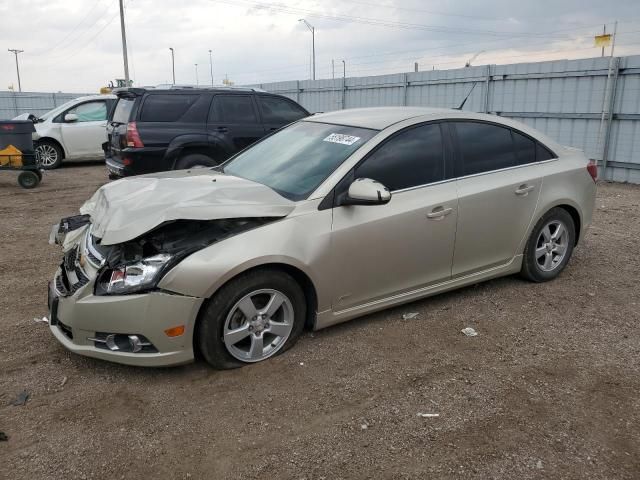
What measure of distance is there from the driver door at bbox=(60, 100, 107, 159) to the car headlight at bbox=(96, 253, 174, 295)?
1149cm

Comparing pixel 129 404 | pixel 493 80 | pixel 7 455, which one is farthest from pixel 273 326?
pixel 493 80

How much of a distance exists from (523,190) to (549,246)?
0.73 metres

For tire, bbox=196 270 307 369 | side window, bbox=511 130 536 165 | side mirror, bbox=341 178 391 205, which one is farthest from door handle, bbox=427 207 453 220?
tire, bbox=196 270 307 369

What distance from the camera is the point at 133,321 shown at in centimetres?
321

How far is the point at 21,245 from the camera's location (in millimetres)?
6633

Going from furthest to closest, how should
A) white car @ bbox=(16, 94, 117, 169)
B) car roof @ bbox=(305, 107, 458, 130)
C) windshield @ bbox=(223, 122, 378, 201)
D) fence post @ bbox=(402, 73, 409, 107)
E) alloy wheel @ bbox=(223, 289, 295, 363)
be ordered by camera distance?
fence post @ bbox=(402, 73, 409, 107) < white car @ bbox=(16, 94, 117, 169) < car roof @ bbox=(305, 107, 458, 130) < windshield @ bbox=(223, 122, 378, 201) < alloy wheel @ bbox=(223, 289, 295, 363)

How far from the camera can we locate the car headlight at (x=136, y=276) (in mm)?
3221

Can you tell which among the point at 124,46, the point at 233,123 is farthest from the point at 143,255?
the point at 124,46

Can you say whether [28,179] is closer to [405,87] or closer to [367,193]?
[367,193]

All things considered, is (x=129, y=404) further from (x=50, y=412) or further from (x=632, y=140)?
(x=632, y=140)

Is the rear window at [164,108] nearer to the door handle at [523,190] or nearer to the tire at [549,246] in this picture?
the door handle at [523,190]

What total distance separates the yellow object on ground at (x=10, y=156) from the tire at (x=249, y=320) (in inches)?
345

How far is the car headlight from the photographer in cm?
322

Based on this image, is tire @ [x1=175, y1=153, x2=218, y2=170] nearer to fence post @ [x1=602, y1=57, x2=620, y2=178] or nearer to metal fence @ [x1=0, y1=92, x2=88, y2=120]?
fence post @ [x1=602, y1=57, x2=620, y2=178]
